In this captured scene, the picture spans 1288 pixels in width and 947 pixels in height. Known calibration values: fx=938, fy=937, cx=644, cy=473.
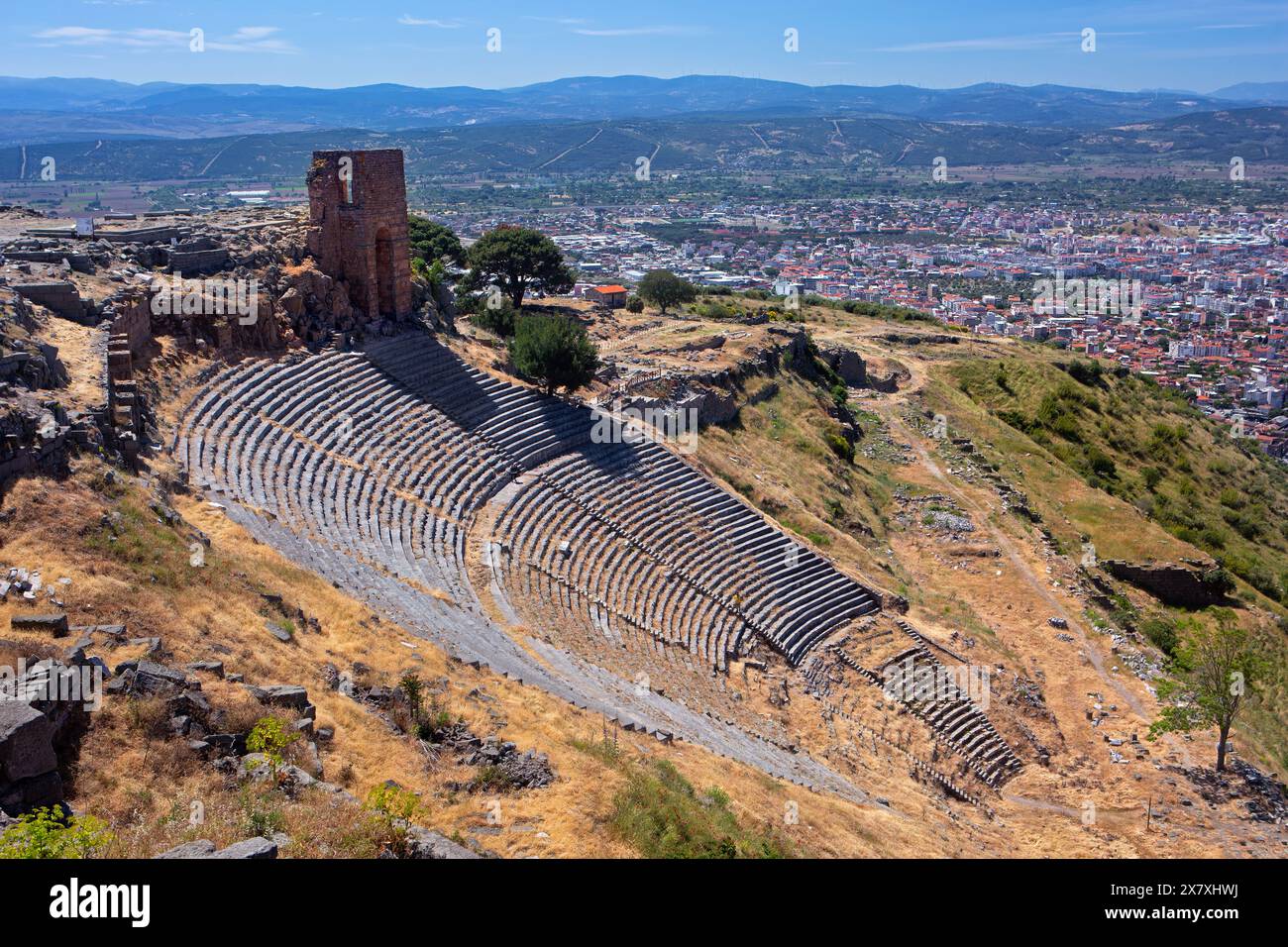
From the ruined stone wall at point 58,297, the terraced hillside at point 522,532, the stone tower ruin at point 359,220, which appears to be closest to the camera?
the terraced hillside at point 522,532

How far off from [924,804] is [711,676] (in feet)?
15.7

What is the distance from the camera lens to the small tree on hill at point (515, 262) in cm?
4162

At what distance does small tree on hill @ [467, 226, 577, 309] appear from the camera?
137ft

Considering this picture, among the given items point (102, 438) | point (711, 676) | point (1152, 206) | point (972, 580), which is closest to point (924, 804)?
point (711, 676)

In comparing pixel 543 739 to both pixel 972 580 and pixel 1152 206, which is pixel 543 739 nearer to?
pixel 972 580

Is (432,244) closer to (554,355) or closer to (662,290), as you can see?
(662,290)

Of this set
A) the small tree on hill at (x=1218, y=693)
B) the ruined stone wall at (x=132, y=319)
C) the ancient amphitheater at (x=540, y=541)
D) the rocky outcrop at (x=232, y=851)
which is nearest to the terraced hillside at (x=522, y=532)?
the ancient amphitheater at (x=540, y=541)

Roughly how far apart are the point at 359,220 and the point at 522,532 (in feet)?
37.9

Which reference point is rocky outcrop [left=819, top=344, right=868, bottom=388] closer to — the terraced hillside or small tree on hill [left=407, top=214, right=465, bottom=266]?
small tree on hill [left=407, top=214, right=465, bottom=266]

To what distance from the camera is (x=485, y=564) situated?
19.5 m

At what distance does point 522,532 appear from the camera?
21.4m

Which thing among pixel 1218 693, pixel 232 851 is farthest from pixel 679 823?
pixel 1218 693

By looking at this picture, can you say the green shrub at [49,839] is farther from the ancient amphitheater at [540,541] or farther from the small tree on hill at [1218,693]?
the small tree on hill at [1218,693]

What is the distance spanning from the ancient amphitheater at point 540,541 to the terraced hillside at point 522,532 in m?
0.06
